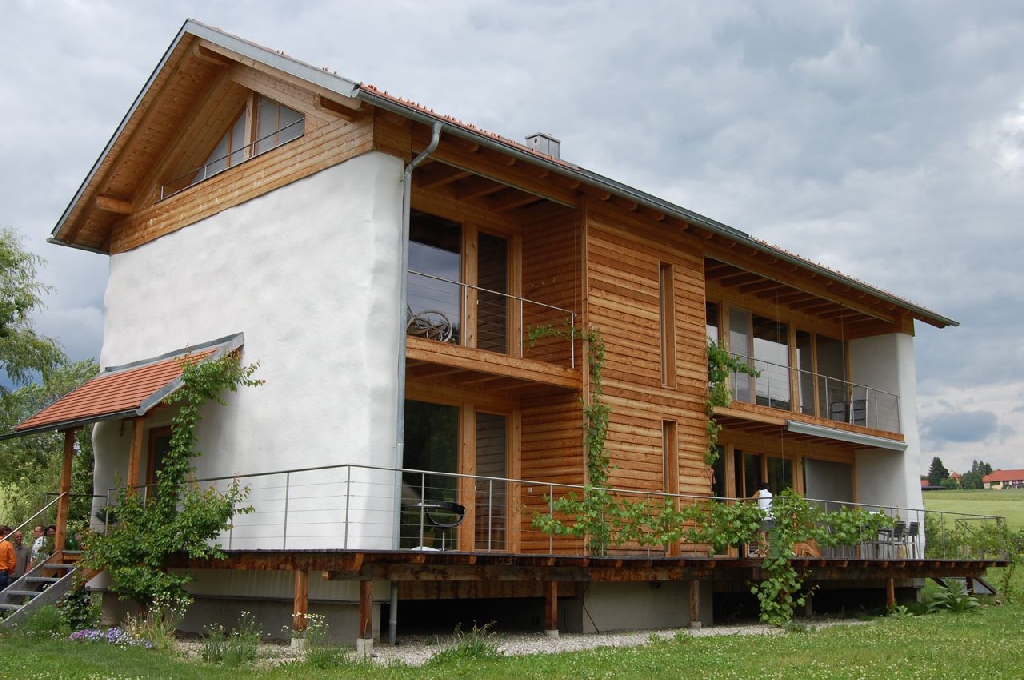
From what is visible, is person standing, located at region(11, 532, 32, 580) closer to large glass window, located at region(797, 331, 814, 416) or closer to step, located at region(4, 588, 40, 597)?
step, located at region(4, 588, 40, 597)

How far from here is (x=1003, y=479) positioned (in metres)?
117

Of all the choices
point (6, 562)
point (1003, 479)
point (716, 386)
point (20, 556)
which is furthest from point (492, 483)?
point (1003, 479)

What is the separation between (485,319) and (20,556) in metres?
7.80

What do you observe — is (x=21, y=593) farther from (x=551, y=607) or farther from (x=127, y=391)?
(x=551, y=607)

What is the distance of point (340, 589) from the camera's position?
1299 cm

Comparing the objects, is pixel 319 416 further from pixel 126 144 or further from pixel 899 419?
pixel 899 419

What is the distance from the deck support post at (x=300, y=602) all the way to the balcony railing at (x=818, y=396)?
409 inches

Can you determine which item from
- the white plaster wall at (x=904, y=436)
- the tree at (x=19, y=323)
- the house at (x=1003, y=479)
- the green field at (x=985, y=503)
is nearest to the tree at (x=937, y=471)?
the house at (x=1003, y=479)

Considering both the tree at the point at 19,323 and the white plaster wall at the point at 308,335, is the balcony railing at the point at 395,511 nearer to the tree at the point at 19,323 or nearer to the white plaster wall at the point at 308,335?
the white plaster wall at the point at 308,335

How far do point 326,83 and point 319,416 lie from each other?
4261 mm

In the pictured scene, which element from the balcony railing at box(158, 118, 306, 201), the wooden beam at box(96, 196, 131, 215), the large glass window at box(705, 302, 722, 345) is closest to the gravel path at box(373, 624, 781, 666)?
the large glass window at box(705, 302, 722, 345)

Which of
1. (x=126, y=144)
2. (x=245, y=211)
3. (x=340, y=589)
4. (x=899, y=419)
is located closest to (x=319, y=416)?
(x=340, y=589)

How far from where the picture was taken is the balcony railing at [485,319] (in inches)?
597

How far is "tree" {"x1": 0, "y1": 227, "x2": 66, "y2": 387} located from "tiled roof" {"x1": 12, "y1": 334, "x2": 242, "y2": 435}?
300 inches
